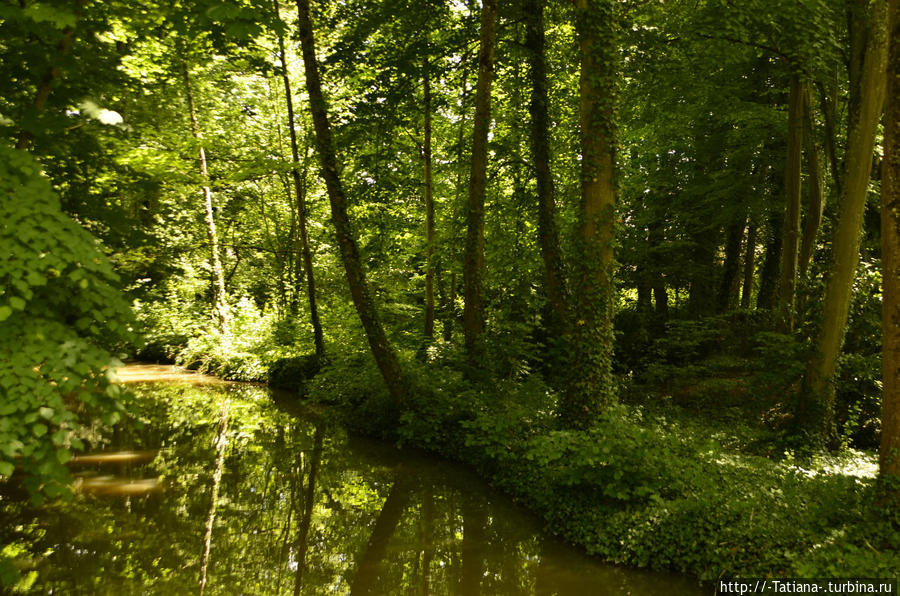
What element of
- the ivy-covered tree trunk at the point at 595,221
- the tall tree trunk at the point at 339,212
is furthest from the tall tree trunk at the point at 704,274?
the tall tree trunk at the point at 339,212

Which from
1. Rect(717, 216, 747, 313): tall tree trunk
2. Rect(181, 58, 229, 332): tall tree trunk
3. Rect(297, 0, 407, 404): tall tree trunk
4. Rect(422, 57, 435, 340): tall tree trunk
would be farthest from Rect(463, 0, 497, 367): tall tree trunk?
Rect(717, 216, 747, 313): tall tree trunk

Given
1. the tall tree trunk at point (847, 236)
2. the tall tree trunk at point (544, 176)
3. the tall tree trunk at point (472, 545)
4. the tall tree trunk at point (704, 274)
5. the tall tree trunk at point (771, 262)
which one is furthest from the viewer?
the tall tree trunk at point (771, 262)

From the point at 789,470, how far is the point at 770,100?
41.8 feet

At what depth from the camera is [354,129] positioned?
433 inches

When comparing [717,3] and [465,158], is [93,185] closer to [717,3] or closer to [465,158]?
[465,158]

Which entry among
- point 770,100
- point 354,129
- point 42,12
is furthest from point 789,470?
point 770,100

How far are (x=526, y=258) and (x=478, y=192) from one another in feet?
9.37

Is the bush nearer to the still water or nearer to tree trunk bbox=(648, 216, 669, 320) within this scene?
the still water

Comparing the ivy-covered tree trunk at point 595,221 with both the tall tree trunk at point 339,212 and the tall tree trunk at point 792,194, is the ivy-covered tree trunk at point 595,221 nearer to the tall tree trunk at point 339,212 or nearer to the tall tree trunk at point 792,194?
the tall tree trunk at point 339,212

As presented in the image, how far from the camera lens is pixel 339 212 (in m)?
9.49

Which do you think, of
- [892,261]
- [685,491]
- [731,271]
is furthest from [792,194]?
[685,491]

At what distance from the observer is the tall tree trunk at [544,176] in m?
11.4

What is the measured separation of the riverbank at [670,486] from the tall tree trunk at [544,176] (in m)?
2.49

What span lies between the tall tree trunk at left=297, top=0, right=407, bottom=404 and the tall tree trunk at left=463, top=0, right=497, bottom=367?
1.75m
